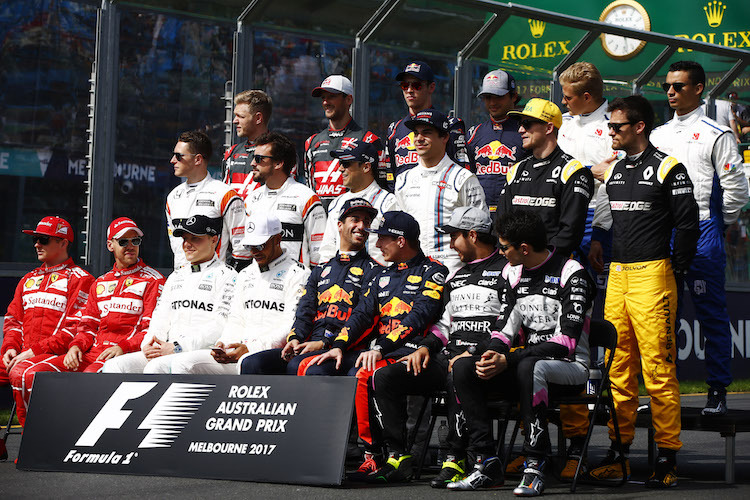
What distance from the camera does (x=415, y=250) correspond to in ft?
23.0

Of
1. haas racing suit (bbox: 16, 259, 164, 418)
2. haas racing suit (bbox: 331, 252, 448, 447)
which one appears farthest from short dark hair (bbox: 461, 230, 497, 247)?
haas racing suit (bbox: 16, 259, 164, 418)

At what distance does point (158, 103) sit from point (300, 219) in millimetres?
2660

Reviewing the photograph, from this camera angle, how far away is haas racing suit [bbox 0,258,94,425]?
27.8 feet

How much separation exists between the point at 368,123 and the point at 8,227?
363 cm

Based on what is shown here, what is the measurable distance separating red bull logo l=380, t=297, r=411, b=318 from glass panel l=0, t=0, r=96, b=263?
12.4 ft

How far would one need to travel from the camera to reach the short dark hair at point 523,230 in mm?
6332

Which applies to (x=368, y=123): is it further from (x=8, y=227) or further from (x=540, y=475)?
(x=540, y=475)

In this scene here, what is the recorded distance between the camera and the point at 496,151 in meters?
8.15

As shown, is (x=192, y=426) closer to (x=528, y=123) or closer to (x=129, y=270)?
(x=129, y=270)

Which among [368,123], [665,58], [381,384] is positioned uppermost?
[665,58]

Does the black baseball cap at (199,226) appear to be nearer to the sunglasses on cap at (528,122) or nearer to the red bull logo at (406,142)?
the red bull logo at (406,142)

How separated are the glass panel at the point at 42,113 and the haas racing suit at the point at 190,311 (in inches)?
78.3

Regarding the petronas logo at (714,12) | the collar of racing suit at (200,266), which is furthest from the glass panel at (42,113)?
the petronas logo at (714,12)

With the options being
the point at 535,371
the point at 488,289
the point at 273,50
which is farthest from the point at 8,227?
the point at 535,371
